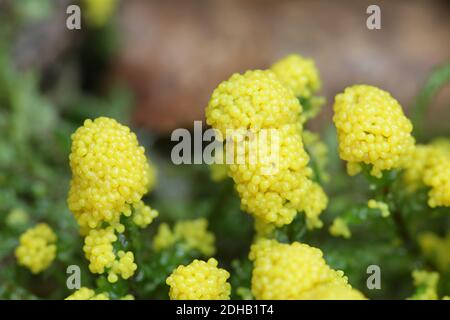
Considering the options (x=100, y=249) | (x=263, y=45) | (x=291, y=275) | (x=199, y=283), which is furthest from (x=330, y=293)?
(x=263, y=45)

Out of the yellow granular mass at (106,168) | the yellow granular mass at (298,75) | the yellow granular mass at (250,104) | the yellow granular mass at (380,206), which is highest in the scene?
the yellow granular mass at (298,75)

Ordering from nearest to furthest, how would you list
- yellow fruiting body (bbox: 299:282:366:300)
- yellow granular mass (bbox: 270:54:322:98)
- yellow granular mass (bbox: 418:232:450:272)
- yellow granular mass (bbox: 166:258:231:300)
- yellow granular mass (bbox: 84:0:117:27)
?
yellow fruiting body (bbox: 299:282:366:300) < yellow granular mass (bbox: 166:258:231:300) < yellow granular mass (bbox: 270:54:322:98) < yellow granular mass (bbox: 418:232:450:272) < yellow granular mass (bbox: 84:0:117:27)

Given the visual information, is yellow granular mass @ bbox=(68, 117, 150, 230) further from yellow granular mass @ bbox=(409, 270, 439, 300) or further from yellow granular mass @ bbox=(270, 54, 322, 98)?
yellow granular mass @ bbox=(409, 270, 439, 300)

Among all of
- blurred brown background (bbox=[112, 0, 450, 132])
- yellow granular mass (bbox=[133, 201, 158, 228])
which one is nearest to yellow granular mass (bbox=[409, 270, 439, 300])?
yellow granular mass (bbox=[133, 201, 158, 228])

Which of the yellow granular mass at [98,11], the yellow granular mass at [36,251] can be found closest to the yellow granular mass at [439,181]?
the yellow granular mass at [36,251]

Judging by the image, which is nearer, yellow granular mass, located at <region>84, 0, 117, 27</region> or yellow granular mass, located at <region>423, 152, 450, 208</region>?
yellow granular mass, located at <region>423, 152, 450, 208</region>

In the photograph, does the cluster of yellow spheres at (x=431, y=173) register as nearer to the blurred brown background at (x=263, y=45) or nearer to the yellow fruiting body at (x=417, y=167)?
the yellow fruiting body at (x=417, y=167)
